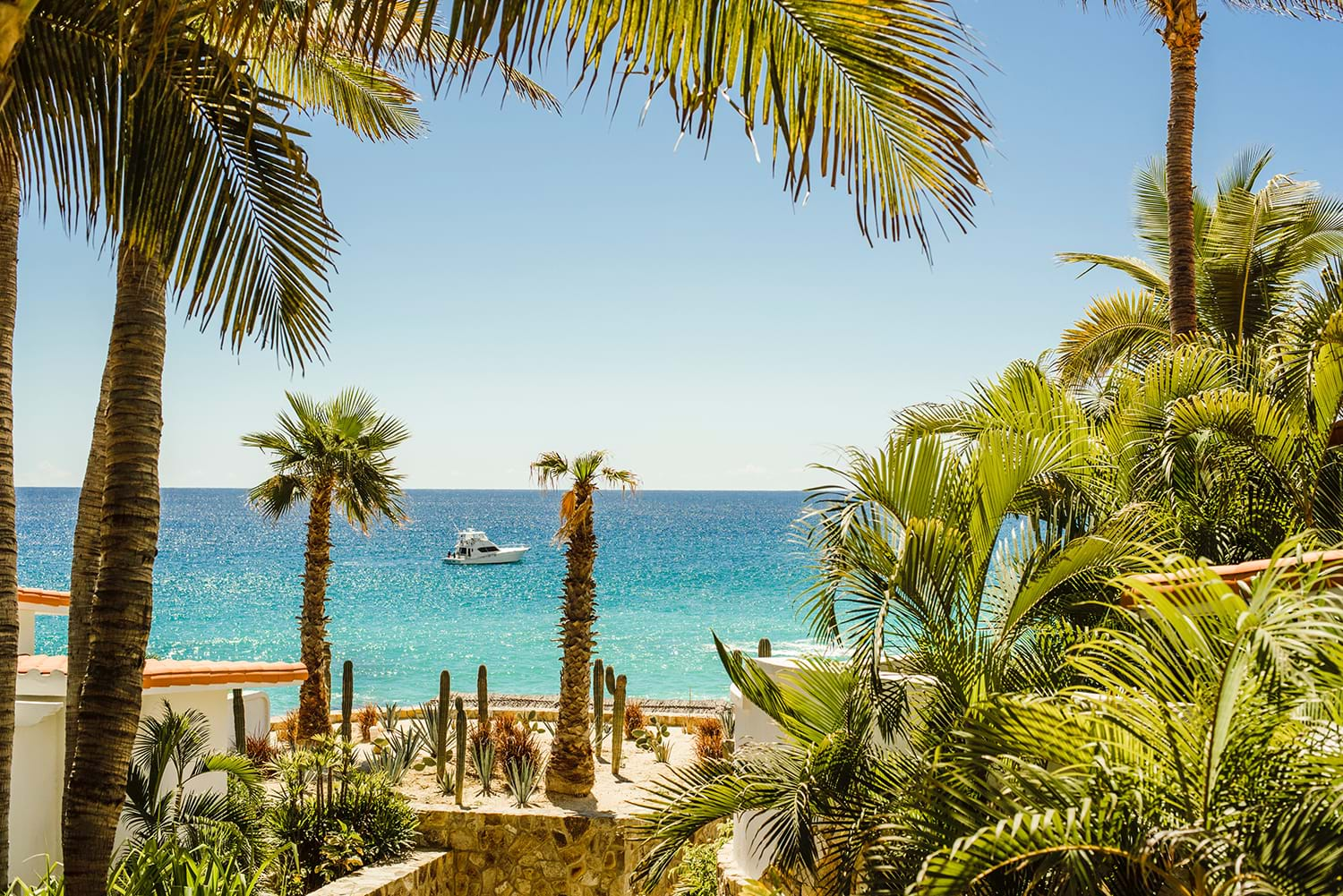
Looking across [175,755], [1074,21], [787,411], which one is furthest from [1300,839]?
[787,411]

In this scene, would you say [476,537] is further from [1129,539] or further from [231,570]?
[1129,539]

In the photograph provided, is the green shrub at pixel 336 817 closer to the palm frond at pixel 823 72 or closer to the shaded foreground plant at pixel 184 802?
the shaded foreground plant at pixel 184 802

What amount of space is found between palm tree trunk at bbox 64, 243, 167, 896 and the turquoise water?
915 centimetres

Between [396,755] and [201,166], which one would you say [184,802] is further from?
[201,166]

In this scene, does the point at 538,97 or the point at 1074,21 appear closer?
the point at 538,97

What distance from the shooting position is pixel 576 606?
14633 mm

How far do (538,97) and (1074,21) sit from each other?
282 inches

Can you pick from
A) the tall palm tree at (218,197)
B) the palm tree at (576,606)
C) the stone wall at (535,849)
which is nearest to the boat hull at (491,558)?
the palm tree at (576,606)

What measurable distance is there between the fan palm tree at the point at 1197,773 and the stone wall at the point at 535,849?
10013 mm

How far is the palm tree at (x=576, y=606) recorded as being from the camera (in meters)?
13.8

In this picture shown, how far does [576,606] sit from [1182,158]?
32.3 feet

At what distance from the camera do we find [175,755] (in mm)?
9172

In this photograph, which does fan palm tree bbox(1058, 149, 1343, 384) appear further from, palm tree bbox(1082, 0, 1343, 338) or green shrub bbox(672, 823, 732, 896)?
green shrub bbox(672, 823, 732, 896)

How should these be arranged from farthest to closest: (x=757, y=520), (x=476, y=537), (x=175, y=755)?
(x=757, y=520)
(x=476, y=537)
(x=175, y=755)
